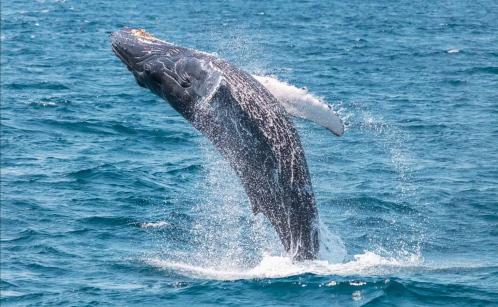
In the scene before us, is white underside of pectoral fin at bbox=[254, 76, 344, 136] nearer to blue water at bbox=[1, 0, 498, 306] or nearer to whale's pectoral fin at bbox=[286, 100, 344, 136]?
whale's pectoral fin at bbox=[286, 100, 344, 136]

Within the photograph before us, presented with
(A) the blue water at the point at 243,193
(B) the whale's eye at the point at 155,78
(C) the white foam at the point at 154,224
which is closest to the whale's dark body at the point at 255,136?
(B) the whale's eye at the point at 155,78

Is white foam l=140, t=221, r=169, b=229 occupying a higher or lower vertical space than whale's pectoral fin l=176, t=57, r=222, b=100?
lower

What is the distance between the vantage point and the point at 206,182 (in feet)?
76.7

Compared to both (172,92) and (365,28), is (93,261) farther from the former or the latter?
(365,28)

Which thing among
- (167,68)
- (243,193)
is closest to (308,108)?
(167,68)

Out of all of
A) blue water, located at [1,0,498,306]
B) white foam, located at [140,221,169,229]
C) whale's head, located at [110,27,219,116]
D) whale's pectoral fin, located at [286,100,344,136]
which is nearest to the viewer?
whale's head, located at [110,27,219,116]

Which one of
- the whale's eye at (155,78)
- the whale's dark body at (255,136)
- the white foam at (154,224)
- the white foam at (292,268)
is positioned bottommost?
the white foam at (292,268)

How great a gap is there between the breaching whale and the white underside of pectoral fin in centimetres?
2

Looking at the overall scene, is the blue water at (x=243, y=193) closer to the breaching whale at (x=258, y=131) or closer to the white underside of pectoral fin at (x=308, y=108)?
the breaching whale at (x=258, y=131)

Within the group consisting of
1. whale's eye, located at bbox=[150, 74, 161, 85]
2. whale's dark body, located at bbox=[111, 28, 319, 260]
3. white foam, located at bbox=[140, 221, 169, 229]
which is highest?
whale's eye, located at bbox=[150, 74, 161, 85]

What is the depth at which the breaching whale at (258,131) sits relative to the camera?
47.1 ft

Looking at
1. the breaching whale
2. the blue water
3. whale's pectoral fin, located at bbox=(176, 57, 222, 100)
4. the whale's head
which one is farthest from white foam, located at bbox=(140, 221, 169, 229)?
whale's pectoral fin, located at bbox=(176, 57, 222, 100)

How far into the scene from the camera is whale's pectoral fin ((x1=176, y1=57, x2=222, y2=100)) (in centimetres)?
1413

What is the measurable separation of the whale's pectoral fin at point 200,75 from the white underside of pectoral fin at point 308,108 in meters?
1.43
